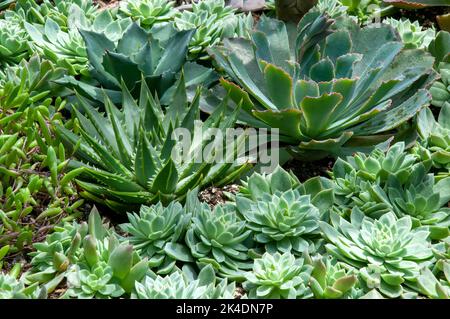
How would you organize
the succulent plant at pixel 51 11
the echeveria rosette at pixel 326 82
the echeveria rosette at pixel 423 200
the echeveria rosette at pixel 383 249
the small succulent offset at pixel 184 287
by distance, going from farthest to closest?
the succulent plant at pixel 51 11 < the echeveria rosette at pixel 326 82 < the echeveria rosette at pixel 423 200 < the echeveria rosette at pixel 383 249 < the small succulent offset at pixel 184 287

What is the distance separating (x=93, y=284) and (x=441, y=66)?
1657 millimetres

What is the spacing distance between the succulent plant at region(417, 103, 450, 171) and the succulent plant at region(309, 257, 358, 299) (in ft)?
2.06

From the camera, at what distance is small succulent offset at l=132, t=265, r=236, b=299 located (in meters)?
1.92

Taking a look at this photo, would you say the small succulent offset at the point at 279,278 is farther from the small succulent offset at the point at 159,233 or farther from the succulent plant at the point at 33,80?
the succulent plant at the point at 33,80

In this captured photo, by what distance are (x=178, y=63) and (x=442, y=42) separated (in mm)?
1049

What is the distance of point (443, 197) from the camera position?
7.59 feet

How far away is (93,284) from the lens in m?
1.96

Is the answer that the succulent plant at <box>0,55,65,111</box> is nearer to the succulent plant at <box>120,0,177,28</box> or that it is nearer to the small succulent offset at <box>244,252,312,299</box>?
the succulent plant at <box>120,0,177,28</box>

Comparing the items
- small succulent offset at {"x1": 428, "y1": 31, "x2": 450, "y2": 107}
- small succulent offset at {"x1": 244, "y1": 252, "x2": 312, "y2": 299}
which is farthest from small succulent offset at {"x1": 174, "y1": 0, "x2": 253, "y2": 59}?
small succulent offset at {"x1": 244, "y1": 252, "x2": 312, "y2": 299}

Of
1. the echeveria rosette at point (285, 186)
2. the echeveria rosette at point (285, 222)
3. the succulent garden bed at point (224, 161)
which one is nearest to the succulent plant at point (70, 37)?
the succulent garden bed at point (224, 161)

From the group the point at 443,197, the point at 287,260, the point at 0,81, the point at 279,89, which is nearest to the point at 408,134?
the point at 443,197

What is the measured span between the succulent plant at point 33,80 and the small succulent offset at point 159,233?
0.71 meters

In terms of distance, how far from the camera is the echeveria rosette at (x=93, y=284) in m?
1.96

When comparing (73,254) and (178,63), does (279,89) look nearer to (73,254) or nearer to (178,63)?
(178,63)
